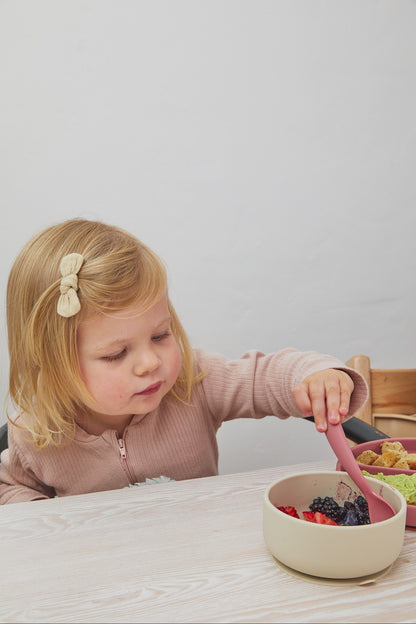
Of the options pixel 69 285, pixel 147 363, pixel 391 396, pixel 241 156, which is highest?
pixel 241 156

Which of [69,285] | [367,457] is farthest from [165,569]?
[69,285]

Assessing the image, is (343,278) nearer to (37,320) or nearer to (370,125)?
(370,125)

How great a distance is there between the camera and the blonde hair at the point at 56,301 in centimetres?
84

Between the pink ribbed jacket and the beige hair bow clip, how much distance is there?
0.27 metres

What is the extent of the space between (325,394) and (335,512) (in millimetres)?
230

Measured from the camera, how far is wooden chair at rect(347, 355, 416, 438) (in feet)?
4.29

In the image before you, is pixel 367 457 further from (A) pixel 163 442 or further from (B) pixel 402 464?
(A) pixel 163 442

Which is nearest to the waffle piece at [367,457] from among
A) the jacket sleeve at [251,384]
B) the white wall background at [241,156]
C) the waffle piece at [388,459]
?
the waffle piece at [388,459]

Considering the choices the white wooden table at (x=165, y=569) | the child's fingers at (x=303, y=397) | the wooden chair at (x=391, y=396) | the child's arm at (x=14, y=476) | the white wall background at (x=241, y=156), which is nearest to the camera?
the white wooden table at (x=165, y=569)

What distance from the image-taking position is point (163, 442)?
1.03 meters

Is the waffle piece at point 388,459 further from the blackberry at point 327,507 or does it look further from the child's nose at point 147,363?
the child's nose at point 147,363

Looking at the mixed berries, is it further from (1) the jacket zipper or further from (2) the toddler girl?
(1) the jacket zipper

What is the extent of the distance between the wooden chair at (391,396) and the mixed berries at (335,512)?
73 cm

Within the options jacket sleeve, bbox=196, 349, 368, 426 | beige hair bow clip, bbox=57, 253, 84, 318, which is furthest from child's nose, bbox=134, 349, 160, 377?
jacket sleeve, bbox=196, 349, 368, 426
